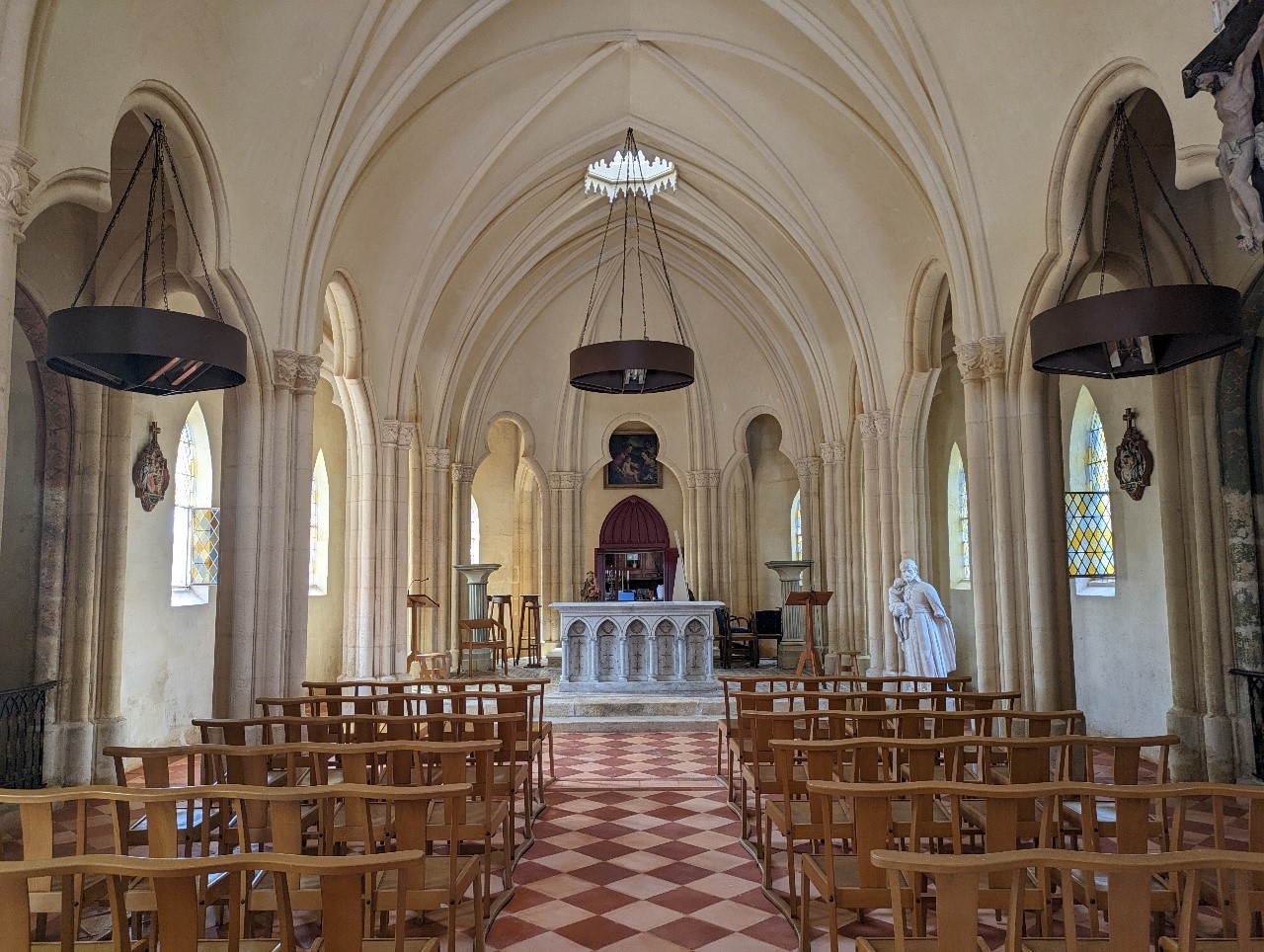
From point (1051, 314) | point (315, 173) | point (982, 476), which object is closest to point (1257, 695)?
point (982, 476)

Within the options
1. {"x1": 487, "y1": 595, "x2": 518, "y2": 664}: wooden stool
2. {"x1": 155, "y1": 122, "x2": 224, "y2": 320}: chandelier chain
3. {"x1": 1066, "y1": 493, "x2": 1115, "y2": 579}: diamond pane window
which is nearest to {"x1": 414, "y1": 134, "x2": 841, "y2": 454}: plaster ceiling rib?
{"x1": 487, "y1": 595, "x2": 518, "y2": 664}: wooden stool

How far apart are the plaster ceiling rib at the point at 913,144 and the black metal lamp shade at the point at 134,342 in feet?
23.8

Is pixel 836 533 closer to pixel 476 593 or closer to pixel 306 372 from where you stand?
pixel 476 593

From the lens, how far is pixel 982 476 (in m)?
9.83

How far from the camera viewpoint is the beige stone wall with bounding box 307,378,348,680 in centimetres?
1692

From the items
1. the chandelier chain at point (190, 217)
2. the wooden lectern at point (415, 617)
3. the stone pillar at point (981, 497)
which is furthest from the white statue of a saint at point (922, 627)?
the wooden lectern at point (415, 617)

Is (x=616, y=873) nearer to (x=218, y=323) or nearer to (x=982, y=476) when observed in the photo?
(x=218, y=323)

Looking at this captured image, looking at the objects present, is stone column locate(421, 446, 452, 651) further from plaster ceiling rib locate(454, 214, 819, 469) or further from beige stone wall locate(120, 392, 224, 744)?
beige stone wall locate(120, 392, 224, 744)

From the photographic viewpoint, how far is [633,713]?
12.4 meters

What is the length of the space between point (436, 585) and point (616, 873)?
12.6 m

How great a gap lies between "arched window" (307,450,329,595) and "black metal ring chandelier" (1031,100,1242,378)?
13298 mm

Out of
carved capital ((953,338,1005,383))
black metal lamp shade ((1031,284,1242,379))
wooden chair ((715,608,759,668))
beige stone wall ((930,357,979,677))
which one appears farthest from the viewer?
wooden chair ((715,608,759,668))

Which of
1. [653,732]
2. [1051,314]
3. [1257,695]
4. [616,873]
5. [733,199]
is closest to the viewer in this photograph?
[616,873]

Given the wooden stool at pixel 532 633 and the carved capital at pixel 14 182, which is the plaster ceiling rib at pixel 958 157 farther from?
the wooden stool at pixel 532 633
